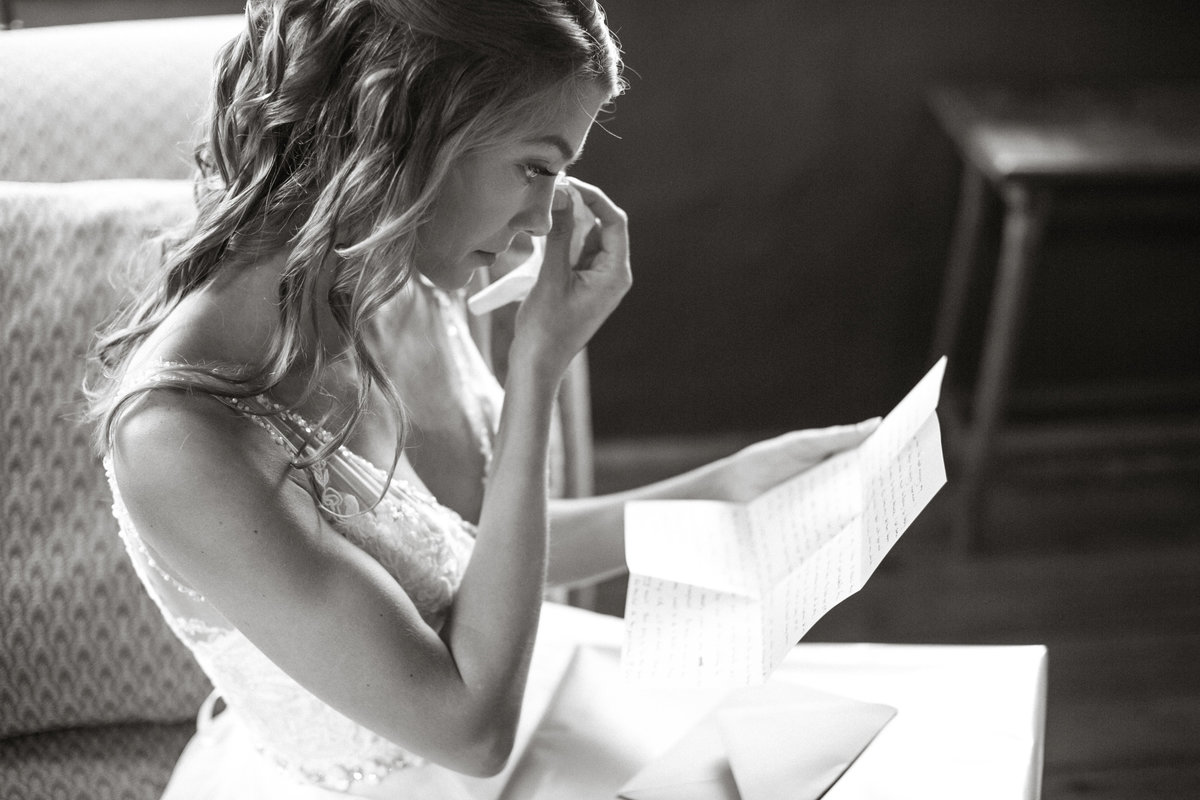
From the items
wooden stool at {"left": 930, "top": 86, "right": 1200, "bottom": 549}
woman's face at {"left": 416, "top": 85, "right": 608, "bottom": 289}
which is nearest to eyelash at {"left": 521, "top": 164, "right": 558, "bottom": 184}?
woman's face at {"left": 416, "top": 85, "right": 608, "bottom": 289}

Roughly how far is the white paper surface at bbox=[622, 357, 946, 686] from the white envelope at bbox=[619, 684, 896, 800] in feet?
0.47

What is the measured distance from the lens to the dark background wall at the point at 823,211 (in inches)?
90.3

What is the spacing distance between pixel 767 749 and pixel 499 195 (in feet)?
1.60

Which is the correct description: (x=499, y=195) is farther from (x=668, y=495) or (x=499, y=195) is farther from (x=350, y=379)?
(x=668, y=495)

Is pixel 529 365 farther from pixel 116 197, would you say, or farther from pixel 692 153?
pixel 692 153

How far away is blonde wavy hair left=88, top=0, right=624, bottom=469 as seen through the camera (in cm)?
85

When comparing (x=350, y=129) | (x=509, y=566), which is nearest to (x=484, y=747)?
(x=509, y=566)

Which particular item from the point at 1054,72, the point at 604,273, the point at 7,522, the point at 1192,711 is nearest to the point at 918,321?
the point at 1054,72

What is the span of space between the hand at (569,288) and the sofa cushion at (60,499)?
1.41 feet

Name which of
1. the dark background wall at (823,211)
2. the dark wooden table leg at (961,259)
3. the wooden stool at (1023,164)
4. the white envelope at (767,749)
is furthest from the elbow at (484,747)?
the dark wooden table leg at (961,259)

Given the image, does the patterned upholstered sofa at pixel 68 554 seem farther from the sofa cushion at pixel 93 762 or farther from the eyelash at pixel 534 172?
the eyelash at pixel 534 172

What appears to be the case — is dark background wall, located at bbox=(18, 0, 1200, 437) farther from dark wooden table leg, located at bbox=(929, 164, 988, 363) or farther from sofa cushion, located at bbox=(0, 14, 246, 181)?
sofa cushion, located at bbox=(0, 14, 246, 181)

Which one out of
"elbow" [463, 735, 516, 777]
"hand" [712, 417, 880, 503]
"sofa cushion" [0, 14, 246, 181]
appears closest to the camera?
"elbow" [463, 735, 516, 777]

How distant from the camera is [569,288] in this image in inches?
40.5
